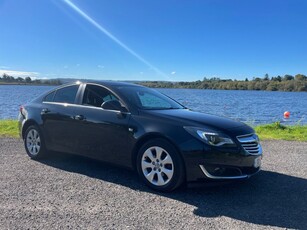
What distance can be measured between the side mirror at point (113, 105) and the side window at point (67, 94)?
0.96 m

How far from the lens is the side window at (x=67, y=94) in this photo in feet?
19.9

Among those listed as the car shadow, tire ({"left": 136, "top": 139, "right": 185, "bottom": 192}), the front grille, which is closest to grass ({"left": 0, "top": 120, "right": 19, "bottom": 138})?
the car shadow

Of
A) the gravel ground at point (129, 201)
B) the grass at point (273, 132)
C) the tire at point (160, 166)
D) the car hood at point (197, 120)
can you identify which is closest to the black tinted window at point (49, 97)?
the gravel ground at point (129, 201)

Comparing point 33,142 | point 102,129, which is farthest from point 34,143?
point 102,129

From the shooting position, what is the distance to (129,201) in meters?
4.36

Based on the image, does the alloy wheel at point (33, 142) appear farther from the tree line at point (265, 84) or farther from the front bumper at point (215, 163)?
the tree line at point (265, 84)

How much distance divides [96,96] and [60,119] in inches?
32.8

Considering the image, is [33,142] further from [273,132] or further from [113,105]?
[273,132]

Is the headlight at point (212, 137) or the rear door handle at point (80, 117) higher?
the rear door handle at point (80, 117)

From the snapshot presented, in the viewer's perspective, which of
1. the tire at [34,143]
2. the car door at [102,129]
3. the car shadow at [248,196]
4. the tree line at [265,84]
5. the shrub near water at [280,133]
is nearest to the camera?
the car shadow at [248,196]

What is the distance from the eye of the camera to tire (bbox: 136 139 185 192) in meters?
4.60

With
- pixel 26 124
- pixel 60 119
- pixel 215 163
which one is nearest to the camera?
pixel 215 163

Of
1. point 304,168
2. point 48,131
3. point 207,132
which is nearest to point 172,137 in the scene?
point 207,132

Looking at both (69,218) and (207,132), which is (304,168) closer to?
(207,132)
